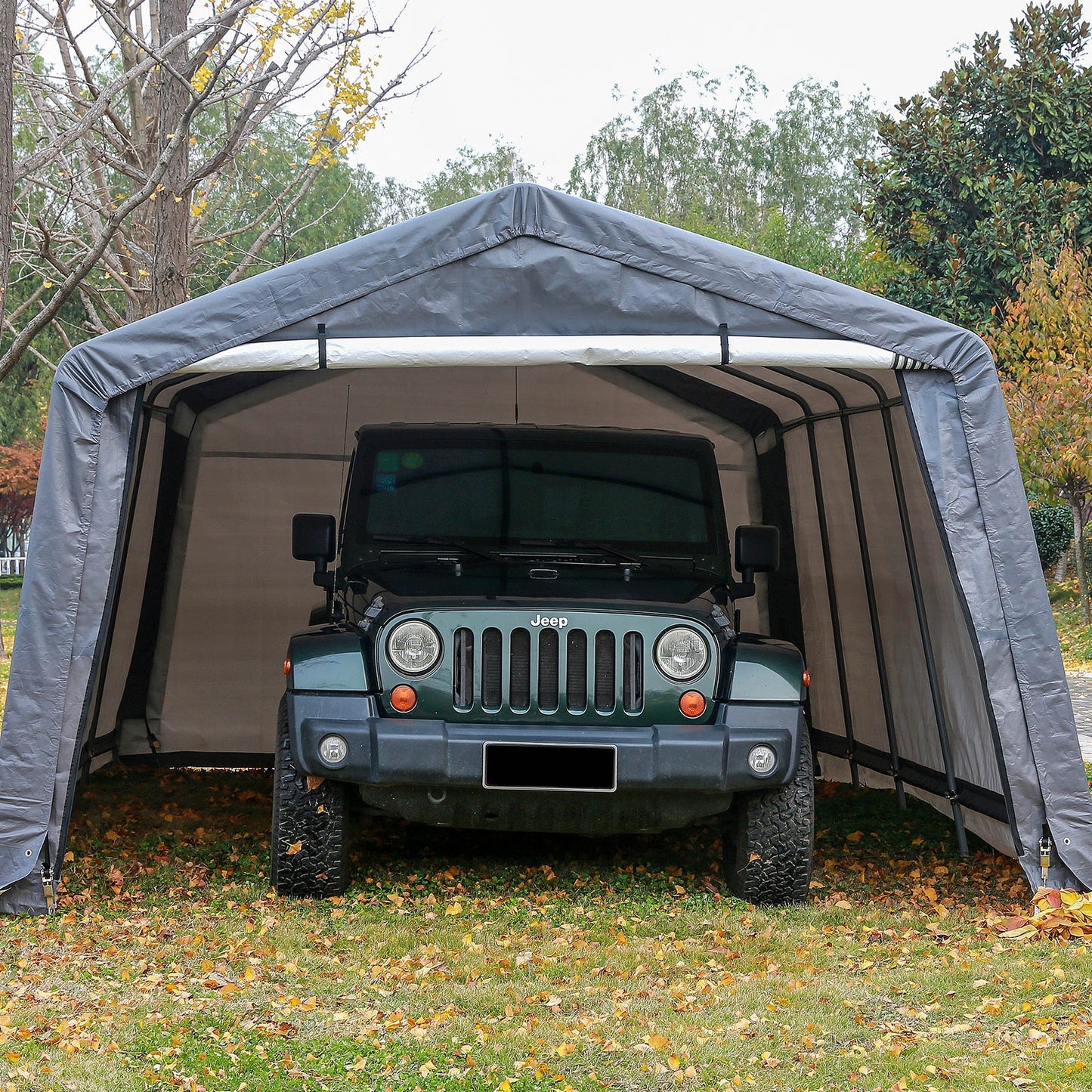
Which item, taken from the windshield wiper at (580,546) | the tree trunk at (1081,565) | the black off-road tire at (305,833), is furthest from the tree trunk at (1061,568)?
the black off-road tire at (305,833)

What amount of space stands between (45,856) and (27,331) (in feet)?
11.3

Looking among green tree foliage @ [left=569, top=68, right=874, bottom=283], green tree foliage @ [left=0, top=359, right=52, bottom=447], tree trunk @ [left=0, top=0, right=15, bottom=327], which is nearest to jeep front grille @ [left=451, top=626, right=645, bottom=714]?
tree trunk @ [left=0, top=0, right=15, bottom=327]

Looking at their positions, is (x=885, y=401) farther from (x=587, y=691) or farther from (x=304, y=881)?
(x=304, y=881)

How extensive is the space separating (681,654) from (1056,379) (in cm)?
1647

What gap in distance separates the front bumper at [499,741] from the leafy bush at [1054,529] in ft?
77.4

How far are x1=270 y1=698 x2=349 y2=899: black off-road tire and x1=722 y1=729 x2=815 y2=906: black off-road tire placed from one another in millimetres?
1696

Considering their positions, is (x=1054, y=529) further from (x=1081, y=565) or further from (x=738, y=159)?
(x=738, y=159)

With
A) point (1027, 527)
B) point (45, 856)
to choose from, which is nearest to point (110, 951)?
point (45, 856)

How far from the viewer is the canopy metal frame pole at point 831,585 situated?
27.1 feet

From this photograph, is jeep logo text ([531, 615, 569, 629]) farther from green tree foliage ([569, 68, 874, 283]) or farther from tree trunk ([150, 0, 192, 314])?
green tree foliage ([569, 68, 874, 283])

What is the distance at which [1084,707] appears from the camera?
13.4 m

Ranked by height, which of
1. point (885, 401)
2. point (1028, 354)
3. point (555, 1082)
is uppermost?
point (1028, 354)

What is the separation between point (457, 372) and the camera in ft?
29.3

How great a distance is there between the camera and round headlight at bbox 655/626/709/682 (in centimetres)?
561
